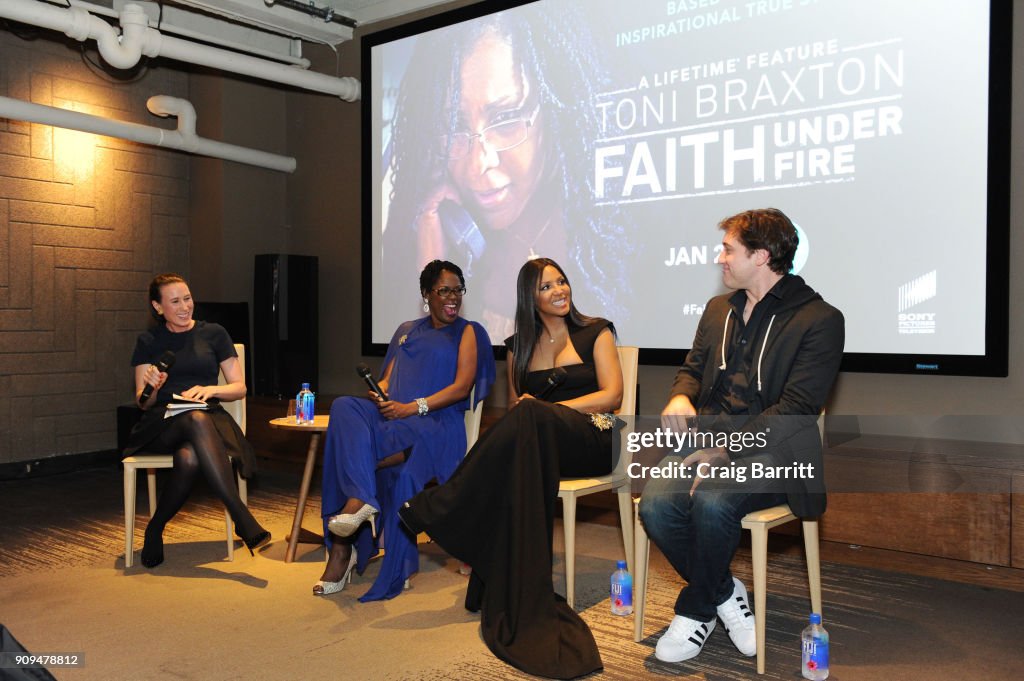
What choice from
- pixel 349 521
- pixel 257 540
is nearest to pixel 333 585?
pixel 349 521

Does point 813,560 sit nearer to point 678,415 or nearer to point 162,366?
point 678,415

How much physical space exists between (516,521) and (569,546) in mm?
369

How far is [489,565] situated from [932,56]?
110 inches

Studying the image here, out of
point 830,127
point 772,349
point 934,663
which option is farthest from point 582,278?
point 934,663

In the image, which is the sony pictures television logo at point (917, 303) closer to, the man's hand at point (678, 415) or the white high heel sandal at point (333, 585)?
the man's hand at point (678, 415)

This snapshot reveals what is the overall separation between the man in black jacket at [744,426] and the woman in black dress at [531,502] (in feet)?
1.05

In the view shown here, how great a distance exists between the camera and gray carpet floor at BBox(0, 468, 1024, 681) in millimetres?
2510

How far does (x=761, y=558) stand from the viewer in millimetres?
2500

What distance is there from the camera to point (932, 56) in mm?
3682

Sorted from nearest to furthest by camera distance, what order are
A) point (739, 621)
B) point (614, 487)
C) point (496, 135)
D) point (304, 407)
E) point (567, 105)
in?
1. point (739, 621)
2. point (614, 487)
3. point (304, 407)
4. point (567, 105)
5. point (496, 135)

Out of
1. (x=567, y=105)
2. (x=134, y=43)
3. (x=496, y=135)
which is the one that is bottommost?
(x=496, y=135)

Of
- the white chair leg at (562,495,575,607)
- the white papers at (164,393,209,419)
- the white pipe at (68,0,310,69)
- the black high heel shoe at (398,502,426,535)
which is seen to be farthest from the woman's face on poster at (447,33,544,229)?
the black high heel shoe at (398,502,426,535)

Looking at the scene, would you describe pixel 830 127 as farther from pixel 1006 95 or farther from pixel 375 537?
pixel 375 537

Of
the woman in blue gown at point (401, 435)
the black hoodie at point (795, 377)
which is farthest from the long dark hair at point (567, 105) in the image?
the black hoodie at point (795, 377)
